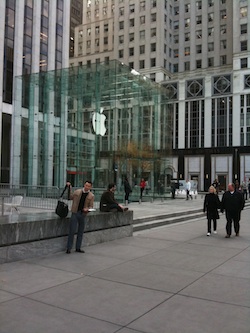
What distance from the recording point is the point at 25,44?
37.5m

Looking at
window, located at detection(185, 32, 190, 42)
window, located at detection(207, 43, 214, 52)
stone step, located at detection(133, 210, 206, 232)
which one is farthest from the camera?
window, located at detection(185, 32, 190, 42)

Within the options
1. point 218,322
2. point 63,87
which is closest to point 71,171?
point 63,87

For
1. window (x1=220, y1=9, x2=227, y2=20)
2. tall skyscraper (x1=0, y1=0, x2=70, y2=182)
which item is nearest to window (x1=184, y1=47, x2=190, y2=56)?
window (x1=220, y1=9, x2=227, y2=20)

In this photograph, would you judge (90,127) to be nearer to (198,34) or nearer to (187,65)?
(187,65)

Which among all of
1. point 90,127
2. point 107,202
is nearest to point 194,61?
point 90,127

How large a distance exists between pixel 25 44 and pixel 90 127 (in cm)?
1720

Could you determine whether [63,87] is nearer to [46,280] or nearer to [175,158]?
[46,280]

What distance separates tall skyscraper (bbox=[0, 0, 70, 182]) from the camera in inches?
1358

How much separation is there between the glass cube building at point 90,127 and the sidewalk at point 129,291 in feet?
51.4

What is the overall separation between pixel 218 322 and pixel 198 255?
4.23 m

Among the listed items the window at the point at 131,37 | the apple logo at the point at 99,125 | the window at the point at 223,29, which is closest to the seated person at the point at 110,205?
the apple logo at the point at 99,125

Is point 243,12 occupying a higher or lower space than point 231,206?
higher

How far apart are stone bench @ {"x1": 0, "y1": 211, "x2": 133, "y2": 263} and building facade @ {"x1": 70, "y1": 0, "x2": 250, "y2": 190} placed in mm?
57925

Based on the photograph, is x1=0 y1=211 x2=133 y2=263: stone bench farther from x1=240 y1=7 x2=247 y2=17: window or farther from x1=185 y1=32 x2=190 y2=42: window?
x1=185 y1=32 x2=190 y2=42: window
